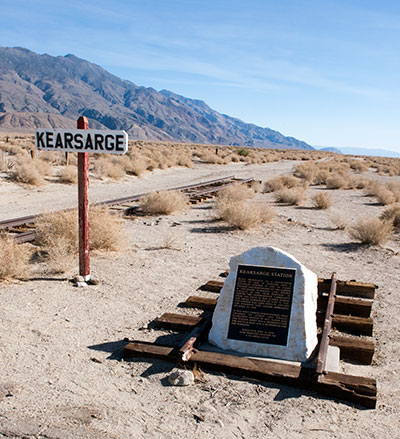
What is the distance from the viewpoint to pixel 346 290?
7336 millimetres

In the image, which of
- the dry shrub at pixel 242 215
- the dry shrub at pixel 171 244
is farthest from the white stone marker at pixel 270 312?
the dry shrub at pixel 242 215

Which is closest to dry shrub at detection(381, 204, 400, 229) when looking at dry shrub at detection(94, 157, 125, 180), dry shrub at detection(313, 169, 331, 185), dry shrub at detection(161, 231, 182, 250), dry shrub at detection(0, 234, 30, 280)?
dry shrub at detection(161, 231, 182, 250)

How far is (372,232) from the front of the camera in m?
11.3

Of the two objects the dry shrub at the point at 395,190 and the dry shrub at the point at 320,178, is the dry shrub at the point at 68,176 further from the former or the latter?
the dry shrub at the point at 320,178

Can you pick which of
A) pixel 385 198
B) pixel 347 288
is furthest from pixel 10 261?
pixel 385 198

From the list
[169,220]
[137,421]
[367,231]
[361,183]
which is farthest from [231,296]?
[361,183]

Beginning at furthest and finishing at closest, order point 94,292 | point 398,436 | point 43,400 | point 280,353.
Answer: point 94,292 → point 280,353 → point 43,400 → point 398,436

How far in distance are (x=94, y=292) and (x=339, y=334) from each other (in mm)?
3354

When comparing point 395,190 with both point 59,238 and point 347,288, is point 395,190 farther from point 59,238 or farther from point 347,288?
point 59,238

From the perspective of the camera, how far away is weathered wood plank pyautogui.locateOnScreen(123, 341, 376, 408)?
4.30m

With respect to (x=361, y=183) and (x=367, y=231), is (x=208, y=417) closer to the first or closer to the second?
(x=367, y=231)

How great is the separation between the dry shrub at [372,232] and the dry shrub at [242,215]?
2492 mm

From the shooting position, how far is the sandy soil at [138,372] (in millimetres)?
3885

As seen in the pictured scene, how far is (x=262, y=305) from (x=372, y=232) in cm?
702
